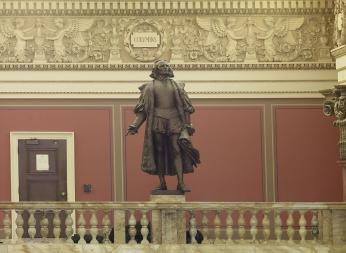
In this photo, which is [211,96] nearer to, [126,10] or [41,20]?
[126,10]

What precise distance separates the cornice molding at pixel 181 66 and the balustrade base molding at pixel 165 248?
4.32 metres

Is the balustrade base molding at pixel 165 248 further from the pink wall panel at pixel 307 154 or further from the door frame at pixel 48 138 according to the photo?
the pink wall panel at pixel 307 154

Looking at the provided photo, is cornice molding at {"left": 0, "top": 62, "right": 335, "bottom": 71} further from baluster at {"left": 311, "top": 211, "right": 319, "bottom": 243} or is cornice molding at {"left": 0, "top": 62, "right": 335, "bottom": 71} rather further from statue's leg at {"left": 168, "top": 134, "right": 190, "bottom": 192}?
baluster at {"left": 311, "top": 211, "right": 319, "bottom": 243}

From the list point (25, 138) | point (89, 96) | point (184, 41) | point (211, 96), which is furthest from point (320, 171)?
point (25, 138)

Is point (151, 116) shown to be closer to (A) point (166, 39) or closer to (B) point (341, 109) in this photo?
(B) point (341, 109)

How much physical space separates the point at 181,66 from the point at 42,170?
2.89 m

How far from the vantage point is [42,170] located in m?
12.4

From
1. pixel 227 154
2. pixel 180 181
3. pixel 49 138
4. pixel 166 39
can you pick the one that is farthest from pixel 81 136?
pixel 180 181

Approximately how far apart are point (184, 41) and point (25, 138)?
3.11 meters

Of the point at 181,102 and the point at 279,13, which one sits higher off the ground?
the point at 279,13

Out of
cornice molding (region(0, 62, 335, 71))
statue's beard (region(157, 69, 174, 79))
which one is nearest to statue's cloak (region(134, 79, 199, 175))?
statue's beard (region(157, 69, 174, 79))

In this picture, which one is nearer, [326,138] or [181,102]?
[181,102]

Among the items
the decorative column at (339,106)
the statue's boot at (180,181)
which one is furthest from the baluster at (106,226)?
the decorative column at (339,106)

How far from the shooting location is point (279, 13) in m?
12.7
